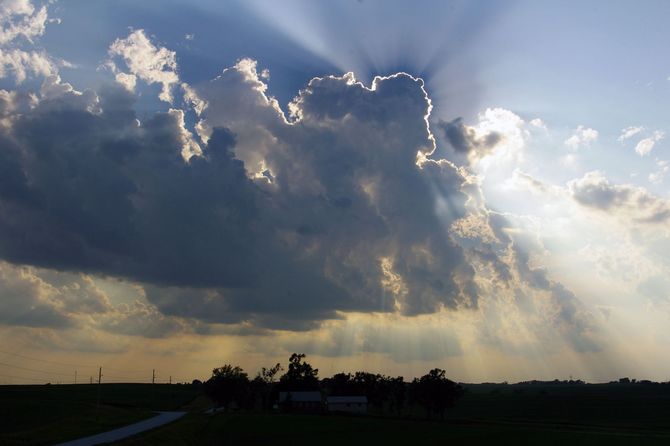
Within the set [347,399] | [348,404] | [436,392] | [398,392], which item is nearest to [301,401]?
[347,399]

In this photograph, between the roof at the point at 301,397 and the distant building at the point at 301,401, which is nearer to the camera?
the distant building at the point at 301,401

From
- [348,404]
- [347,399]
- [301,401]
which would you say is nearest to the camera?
[348,404]

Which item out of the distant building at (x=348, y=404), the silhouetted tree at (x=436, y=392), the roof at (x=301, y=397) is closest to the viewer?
the silhouetted tree at (x=436, y=392)

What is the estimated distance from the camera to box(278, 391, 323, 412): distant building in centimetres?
18788

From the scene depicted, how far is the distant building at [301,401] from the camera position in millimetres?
187875

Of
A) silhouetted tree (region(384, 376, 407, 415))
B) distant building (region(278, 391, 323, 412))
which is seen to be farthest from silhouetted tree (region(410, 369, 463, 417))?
distant building (region(278, 391, 323, 412))

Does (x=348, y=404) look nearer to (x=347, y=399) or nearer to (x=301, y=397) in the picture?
(x=347, y=399)

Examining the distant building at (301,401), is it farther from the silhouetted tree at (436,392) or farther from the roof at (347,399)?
the silhouetted tree at (436,392)

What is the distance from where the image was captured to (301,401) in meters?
192

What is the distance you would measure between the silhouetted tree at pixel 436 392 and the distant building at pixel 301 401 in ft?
103

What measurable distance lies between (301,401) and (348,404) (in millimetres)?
14416

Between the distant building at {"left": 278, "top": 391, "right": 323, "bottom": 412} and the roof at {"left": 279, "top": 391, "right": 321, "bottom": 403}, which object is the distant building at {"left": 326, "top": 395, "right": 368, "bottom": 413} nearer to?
the distant building at {"left": 278, "top": 391, "right": 323, "bottom": 412}

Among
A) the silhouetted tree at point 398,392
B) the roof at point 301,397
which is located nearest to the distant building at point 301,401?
the roof at point 301,397

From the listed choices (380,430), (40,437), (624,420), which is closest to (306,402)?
(624,420)
